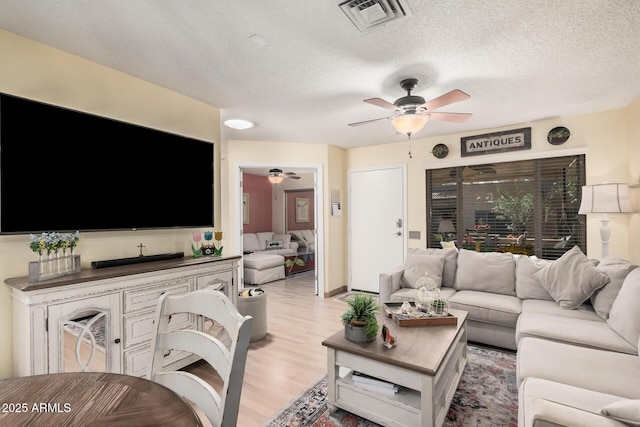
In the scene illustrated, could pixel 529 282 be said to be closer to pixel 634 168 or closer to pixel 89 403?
pixel 634 168

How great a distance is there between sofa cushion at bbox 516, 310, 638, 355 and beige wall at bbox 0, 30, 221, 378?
2.96 m

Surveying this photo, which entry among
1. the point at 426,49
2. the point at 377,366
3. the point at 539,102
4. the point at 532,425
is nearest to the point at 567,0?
the point at 426,49

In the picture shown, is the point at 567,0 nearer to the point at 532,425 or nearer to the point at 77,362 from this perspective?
the point at 532,425

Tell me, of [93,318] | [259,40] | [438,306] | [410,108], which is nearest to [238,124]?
[259,40]

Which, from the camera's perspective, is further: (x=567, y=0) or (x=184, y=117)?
(x=184, y=117)

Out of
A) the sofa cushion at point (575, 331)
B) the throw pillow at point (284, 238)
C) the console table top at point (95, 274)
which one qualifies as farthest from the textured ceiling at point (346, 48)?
the throw pillow at point (284, 238)

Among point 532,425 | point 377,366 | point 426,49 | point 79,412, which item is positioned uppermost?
point 426,49

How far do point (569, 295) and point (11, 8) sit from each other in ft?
14.3

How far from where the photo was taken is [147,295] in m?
2.21

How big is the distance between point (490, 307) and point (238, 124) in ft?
11.2

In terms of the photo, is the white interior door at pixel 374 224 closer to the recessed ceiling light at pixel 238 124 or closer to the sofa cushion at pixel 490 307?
the sofa cushion at pixel 490 307

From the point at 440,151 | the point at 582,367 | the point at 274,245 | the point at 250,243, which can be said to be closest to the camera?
the point at 582,367

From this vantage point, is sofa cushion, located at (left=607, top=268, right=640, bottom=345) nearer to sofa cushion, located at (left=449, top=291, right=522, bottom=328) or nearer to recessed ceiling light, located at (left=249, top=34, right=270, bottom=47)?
sofa cushion, located at (left=449, top=291, right=522, bottom=328)

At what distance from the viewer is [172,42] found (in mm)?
2066
